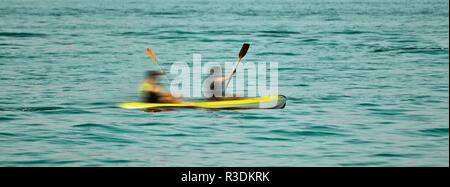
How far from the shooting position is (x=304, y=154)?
17.3m

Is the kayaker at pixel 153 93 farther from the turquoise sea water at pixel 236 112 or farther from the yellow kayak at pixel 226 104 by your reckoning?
the turquoise sea water at pixel 236 112

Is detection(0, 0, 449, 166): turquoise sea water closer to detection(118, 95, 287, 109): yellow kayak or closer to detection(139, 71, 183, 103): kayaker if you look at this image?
detection(118, 95, 287, 109): yellow kayak

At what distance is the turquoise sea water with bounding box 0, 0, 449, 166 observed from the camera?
17422 millimetres

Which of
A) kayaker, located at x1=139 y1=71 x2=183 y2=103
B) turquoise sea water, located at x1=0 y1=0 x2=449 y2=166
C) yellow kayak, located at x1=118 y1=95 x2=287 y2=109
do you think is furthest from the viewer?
yellow kayak, located at x1=118 y1=95 x2=287 y2=109

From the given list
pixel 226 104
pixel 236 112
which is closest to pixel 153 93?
pixel 226 104

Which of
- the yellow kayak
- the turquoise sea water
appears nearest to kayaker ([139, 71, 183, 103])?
the yellow kayak

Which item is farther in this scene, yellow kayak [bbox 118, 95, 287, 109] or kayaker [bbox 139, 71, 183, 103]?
yellow kayak [bbox 118, 95, 287, 109]

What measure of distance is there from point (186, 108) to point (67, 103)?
4.24 m

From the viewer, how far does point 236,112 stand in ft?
74.7

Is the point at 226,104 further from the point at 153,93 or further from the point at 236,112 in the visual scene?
the point at 153,93

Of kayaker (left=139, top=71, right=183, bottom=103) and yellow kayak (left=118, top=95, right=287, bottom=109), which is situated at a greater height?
kayaker (left=139, top=71, right=183, bottom=103)

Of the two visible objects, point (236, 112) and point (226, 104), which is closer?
point (226, 104)

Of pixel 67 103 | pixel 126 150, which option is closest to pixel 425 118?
pixel 126 150
